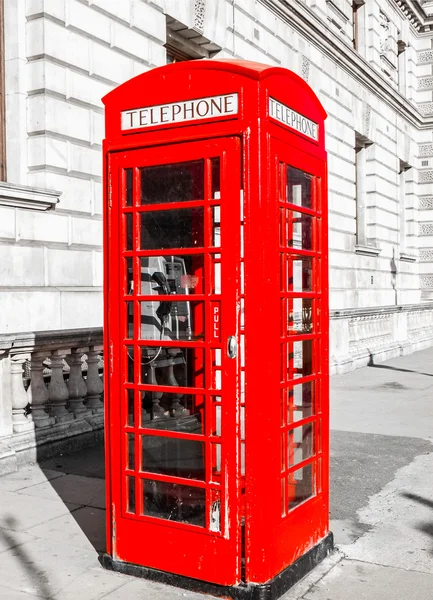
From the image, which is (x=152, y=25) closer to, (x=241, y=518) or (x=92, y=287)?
(x=92, y=287)

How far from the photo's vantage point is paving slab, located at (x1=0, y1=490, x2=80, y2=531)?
4961 millimetres

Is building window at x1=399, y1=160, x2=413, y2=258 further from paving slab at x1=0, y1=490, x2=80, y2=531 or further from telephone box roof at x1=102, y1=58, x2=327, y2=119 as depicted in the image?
telephone box roof at x1=102, y1=58, x2=327, y2=119

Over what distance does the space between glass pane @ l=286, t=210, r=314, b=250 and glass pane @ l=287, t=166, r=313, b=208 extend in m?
0.07

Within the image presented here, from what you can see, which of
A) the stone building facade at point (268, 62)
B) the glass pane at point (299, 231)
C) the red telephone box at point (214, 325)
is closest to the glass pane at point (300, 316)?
the red telephone box at point (214, 325)

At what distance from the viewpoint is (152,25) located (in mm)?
10945

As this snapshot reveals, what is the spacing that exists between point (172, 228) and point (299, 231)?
72 centimetres

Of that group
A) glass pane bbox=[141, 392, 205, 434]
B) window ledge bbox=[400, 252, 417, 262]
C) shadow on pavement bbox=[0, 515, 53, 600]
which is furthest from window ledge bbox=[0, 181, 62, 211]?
window ledge bbox=[400, 252, 417, 262]

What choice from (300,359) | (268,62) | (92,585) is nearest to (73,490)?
(92,585)

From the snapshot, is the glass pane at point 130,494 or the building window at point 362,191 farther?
the building window at point 362,191

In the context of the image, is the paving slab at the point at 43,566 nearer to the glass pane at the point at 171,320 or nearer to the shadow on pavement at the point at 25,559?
the shadow on pavement at the point at 25,559

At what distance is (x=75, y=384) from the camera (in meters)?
7.39

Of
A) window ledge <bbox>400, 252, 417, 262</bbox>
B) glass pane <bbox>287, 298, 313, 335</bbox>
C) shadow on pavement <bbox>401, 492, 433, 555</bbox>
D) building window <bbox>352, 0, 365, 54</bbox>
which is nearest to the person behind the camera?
glass pane <bbox>287, 298, 313, 335</bbox>

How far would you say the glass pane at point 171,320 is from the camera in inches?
150

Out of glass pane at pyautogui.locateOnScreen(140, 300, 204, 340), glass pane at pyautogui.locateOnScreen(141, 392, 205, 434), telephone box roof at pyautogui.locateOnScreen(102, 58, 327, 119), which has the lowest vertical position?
glass pane at pyautogui.locateOnScreen(141, 392, 205, 434)
